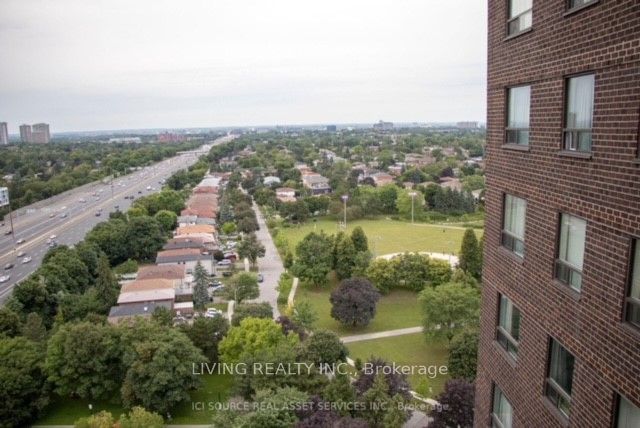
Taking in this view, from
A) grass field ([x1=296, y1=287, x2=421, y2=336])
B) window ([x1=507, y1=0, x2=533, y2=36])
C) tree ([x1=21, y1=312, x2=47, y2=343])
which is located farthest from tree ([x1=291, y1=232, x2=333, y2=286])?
window ([x1=507, y1=0, x2=533, y2=36])

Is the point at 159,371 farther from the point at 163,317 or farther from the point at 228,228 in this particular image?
the point at 228,228

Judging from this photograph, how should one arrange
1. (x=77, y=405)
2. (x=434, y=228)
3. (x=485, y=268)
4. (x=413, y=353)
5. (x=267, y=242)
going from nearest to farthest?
(x=485, y=268) → (x=77, y=405) → (x=413, y=353) → (x=267, y=242) → (x=434, y=228)

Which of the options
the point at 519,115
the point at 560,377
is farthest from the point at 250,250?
the point at 560,377

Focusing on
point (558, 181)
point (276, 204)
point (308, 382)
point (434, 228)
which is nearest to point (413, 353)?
point (308, 382)

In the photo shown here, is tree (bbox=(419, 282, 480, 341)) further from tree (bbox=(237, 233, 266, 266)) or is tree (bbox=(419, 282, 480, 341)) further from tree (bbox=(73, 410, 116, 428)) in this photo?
tree (bbox=(237, 233, 266, 266))

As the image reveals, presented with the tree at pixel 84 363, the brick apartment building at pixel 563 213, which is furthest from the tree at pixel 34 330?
the brick apartment building at pixel 563 213

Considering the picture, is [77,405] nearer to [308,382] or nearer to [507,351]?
[308,382]

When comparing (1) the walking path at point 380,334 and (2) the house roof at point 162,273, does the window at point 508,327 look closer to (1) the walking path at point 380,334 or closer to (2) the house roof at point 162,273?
(1) the walking path at point 380,334
